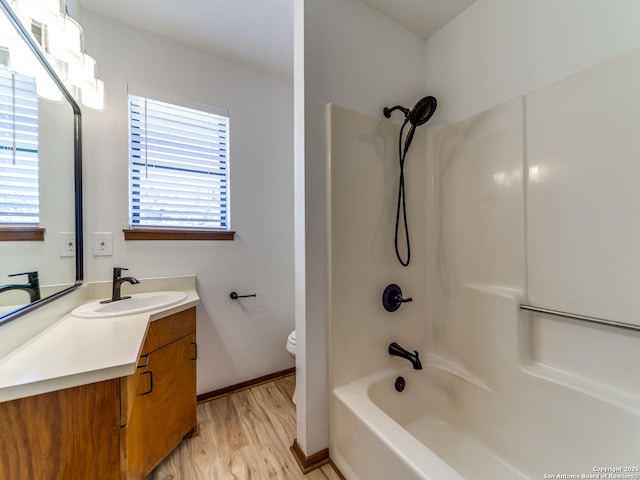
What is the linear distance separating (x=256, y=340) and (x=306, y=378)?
870mm

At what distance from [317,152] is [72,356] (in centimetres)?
118

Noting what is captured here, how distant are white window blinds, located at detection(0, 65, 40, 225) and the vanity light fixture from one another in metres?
0.07

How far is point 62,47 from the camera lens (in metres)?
1.02

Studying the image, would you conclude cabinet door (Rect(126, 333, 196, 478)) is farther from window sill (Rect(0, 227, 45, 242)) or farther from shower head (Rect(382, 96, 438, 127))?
shower head (Rect(382, 96, 438, 127))

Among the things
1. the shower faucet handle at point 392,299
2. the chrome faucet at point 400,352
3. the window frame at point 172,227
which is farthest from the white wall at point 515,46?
the window frame at point 172,227

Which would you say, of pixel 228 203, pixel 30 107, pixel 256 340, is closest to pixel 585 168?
pixel 228 203

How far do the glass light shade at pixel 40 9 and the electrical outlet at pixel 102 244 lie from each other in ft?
3.22

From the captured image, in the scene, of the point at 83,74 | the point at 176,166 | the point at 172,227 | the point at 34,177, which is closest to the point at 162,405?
the point at 172,227

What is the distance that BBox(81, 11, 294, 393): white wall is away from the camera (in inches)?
57.2

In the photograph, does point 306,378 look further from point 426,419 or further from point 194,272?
point 194,272

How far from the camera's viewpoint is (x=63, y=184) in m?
1.24

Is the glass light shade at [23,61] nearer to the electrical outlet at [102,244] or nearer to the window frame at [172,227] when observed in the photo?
the window frame at [172,227]

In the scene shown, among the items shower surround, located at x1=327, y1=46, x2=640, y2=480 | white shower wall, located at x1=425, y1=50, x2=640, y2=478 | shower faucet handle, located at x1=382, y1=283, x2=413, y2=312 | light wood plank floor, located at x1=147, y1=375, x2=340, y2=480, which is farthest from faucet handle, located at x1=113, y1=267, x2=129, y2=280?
white shower wall, located at x1=425, y1=50, x2=640, y2=478

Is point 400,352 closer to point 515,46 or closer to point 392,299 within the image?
point 392,299
